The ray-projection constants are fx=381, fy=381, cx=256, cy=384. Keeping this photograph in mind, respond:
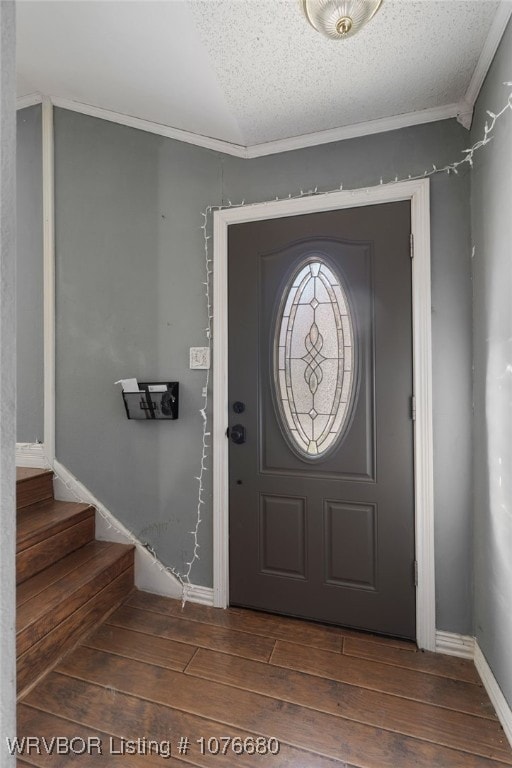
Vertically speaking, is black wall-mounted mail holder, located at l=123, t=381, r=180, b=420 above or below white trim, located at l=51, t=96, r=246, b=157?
below

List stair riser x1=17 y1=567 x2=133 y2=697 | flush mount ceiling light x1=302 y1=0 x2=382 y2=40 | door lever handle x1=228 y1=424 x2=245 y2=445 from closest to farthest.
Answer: flush mount ceiling light x1=302 y1=0 x2=382 y2=40 → stair riser x1=17 y1=567 x2=133 y2=697 → door lever handle x1=228 y1=424 x2=245 y2=445

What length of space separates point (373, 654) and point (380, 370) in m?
1.25

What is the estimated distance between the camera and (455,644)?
1665 mm

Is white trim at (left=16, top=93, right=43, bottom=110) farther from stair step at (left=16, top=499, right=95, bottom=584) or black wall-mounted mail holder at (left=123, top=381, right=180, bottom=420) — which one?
stair step at (left=16, top=499, right=95, bottom=584)

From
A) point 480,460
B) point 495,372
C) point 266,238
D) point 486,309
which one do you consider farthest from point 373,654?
point 266,238

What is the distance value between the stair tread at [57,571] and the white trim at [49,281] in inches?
22.8

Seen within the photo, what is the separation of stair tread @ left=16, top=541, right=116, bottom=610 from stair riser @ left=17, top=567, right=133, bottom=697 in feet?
0.59

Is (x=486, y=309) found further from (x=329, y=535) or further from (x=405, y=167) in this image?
(x=329, y=535)

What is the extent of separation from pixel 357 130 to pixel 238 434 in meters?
1.59

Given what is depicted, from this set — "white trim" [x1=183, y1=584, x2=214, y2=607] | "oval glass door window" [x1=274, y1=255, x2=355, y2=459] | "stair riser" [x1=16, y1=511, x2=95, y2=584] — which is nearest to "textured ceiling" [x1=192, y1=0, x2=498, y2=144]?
"oval glass door window" [x1=274, y1=255, x2=355, y2=459]

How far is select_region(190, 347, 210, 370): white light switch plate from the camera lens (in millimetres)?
2037

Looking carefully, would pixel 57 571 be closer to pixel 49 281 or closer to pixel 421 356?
pixel 49 281

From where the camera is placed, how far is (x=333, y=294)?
1851 mm

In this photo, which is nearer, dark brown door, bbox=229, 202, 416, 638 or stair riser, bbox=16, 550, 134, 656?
stair riser, bbox=16, 550, 134, 656
